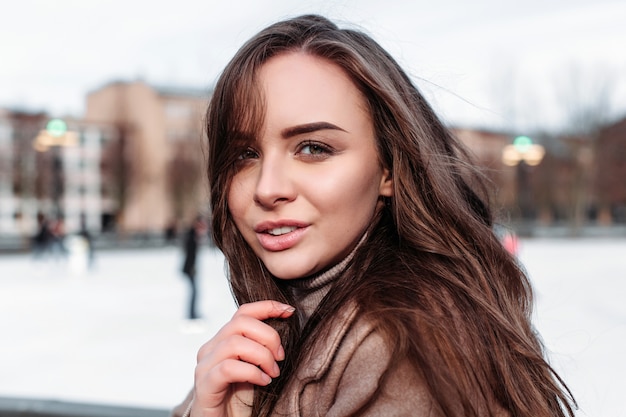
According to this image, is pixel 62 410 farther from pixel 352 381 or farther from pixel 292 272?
pixel 352 381

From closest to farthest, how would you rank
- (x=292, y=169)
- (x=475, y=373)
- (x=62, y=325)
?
(x=475, y=373) < (x=292, y=169) < (x=62, y=325)

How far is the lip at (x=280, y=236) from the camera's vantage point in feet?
3.60

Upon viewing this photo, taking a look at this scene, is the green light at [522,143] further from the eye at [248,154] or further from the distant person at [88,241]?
the eye at [248,154]

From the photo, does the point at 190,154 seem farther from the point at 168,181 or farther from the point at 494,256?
the point at 494,256

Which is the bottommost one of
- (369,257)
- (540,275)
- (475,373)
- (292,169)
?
(540,275)

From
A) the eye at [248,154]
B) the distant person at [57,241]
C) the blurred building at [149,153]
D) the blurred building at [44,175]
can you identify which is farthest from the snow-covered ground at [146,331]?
the blurred building at [149,153]

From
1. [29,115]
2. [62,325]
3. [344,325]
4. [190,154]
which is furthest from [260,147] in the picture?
[190,154]

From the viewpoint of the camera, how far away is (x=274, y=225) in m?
1.11

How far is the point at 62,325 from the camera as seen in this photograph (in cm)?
884

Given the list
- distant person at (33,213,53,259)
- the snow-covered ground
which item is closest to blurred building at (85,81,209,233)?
distant person at (33,213,53,259)

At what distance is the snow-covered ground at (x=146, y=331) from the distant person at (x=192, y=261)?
0.26m

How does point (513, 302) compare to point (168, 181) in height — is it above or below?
above

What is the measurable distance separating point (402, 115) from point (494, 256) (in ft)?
1.14

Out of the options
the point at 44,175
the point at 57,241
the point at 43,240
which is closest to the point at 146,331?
the point at 57,241
